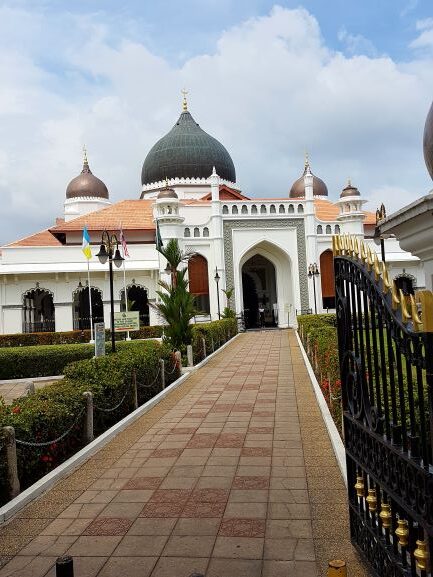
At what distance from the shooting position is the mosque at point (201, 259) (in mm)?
30828

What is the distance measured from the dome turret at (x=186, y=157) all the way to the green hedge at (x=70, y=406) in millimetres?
29448

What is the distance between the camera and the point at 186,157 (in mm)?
39406

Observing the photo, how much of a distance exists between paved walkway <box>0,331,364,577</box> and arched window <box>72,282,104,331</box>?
23.6m

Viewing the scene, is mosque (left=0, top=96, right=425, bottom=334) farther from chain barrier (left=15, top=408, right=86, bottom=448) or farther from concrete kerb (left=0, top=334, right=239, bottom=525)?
chain barrier (left=15, top=408, right=86, bottom=448)

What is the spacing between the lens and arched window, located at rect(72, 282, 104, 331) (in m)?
31.5

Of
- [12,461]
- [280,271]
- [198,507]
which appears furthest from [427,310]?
[280,271]

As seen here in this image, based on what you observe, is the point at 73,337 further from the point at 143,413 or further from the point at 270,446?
the point at 270,446

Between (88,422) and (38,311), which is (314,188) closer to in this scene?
(38,311)

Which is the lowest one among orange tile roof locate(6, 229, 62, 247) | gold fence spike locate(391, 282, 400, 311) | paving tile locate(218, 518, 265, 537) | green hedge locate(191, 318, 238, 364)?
paving tile locate(218, 518, 265, 537)

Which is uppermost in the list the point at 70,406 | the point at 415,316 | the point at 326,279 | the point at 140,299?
the point at 326,279

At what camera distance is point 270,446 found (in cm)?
700

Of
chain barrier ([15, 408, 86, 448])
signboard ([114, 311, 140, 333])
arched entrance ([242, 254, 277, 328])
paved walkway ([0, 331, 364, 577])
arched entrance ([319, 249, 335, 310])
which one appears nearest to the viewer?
paved walkway ([0, 331, 364, 577])

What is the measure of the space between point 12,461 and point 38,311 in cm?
2923

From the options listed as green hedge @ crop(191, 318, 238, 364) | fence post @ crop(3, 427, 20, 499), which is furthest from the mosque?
fence post @ crop(3, 427, 20, 499)
